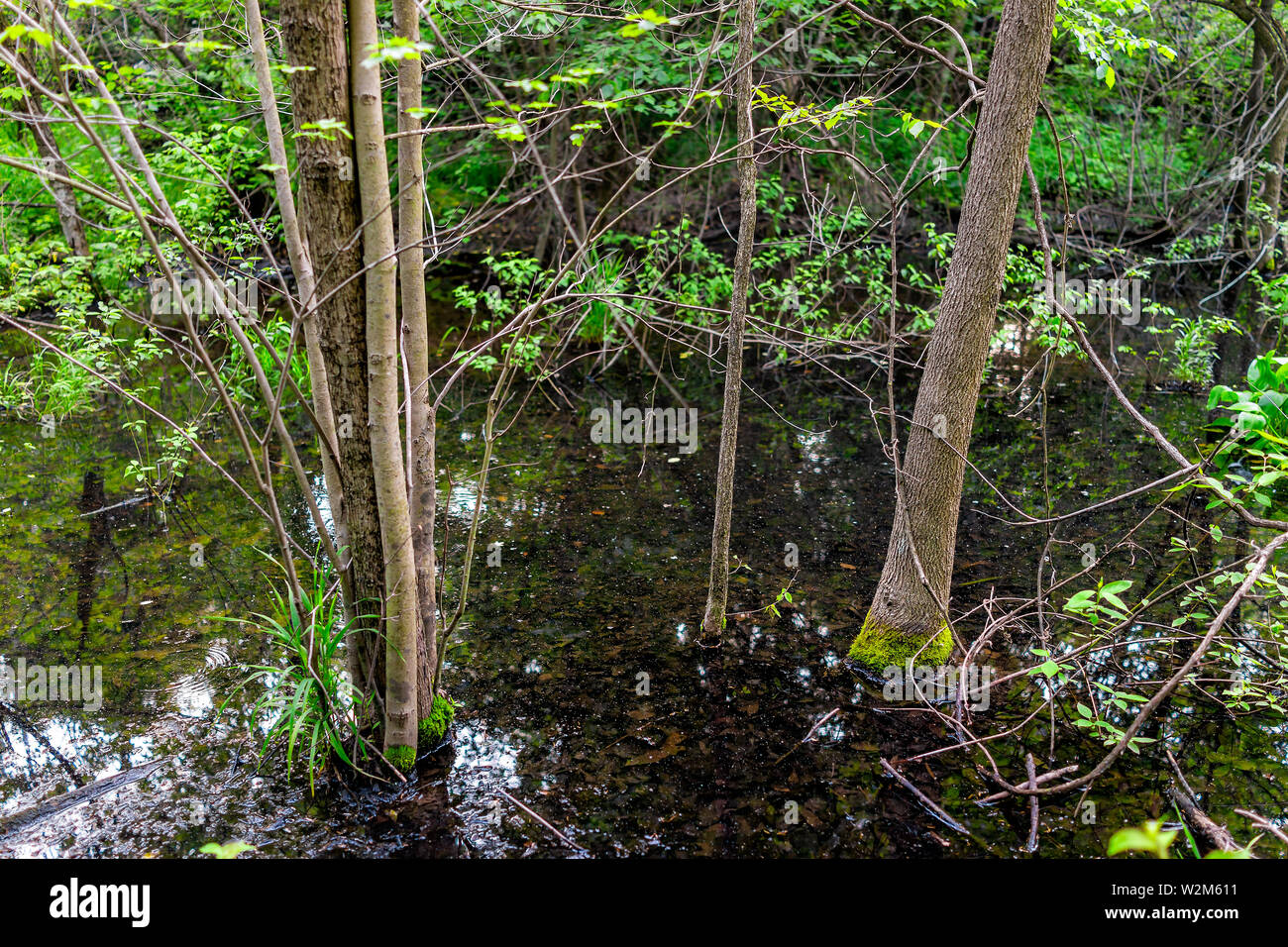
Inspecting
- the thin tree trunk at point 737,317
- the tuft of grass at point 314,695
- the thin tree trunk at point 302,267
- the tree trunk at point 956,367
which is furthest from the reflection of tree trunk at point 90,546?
the tree trunk at point 956,367

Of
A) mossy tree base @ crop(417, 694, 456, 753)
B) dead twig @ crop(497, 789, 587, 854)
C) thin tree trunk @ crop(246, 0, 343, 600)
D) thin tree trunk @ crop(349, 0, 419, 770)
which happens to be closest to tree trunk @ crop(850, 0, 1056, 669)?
dead twig @ crop(497, 789, 587, 854)

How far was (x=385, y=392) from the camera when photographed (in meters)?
3.00

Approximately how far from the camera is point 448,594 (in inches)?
193

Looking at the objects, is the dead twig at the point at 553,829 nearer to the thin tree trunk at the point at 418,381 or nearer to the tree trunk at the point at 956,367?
the thin tree trunk at the point at 418,381

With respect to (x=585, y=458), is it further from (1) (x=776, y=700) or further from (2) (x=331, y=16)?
(2) (x=331, y=16)

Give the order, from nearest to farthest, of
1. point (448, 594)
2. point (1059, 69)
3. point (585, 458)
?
1. point (448, 594)
2. point (585, 458)
3. point (1059, 69)

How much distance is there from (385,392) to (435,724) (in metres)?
1.50

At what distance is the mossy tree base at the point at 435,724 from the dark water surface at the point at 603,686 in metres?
0.11

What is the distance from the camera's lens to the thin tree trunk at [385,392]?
111 inches

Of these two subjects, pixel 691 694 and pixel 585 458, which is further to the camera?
pixel 585 458

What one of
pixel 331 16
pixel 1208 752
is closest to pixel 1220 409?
pixel 1208 752

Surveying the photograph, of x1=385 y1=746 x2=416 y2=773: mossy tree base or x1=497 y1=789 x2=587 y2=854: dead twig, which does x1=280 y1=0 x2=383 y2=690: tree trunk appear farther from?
Answer: x1=497 y1=789 x2=587 y2=854: dead twig
